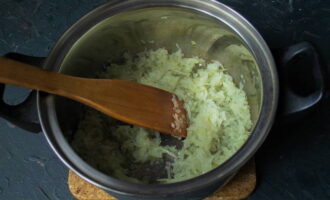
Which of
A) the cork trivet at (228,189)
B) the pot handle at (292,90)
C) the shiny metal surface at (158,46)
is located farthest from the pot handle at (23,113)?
the pot handle at (292,90)

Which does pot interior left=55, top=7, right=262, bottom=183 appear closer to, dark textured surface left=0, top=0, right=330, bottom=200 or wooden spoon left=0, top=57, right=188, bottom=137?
wooden spoon left=0, top=57, right=188, bottom=137

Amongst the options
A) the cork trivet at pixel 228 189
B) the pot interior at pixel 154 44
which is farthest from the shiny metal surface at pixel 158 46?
the cork trivet at pixel 228 189

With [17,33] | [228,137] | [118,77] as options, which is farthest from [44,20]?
[228,137]

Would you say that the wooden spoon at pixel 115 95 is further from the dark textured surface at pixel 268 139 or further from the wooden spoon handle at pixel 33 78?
the dark textured surface at pixel 268 139

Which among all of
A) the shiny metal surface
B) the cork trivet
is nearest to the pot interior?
the shiny metal surface

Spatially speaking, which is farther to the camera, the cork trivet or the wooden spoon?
the cork trivet

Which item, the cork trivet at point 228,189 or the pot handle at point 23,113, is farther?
the cork trivet at point 228,189

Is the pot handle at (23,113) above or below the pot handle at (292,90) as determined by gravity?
below

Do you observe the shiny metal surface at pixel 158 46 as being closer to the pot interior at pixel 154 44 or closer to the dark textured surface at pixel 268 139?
the pot interior at pixel 154 44

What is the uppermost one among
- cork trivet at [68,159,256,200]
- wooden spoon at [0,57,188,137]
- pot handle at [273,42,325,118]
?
pot handle at [273,42,325,118]

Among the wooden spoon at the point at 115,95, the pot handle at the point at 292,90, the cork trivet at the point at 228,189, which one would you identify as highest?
the pot handle at the point at 292,90
